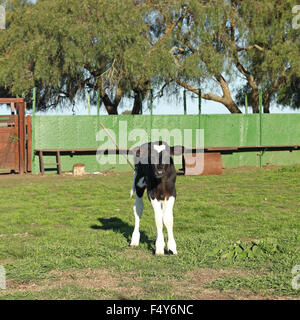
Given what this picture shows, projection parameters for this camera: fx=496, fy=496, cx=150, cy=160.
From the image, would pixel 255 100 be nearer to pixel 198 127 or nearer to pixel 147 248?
pixel 198 127

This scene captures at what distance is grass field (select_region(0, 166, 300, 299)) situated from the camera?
567 cm

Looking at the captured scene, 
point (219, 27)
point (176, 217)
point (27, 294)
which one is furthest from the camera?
point (219, 27)

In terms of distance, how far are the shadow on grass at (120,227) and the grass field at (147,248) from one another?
0.06ft

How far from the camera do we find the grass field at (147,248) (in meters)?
5.67

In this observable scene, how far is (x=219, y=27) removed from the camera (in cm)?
2533

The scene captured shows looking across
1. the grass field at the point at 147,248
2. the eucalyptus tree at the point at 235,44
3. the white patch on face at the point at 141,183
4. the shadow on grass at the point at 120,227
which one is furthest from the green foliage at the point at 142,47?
the white patch on face at the point at 141,183

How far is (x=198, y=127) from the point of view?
2431cm

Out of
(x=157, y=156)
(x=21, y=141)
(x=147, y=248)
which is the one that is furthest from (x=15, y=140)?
(x=157, y=156)

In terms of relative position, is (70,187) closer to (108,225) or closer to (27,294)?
(108,225)

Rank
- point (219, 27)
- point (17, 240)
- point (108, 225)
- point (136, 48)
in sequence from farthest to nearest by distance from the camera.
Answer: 1. point (219, 27)
2. point (136, 48)
3. point (108, 225)
4. point (17, 240)

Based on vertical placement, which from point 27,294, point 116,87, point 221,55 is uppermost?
point 221,55

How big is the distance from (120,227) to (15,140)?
14.0m

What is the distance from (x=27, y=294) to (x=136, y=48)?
19542 mm
